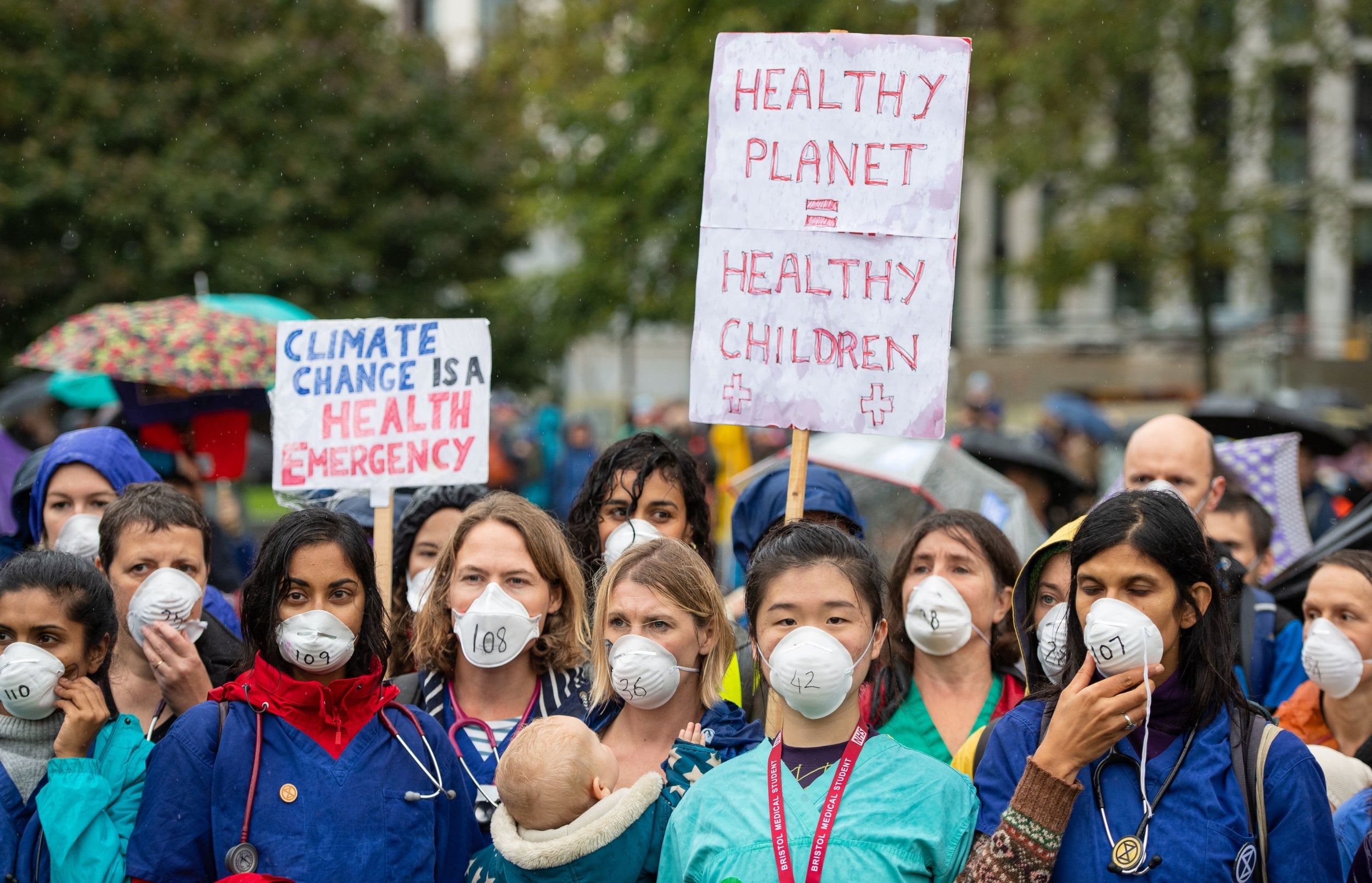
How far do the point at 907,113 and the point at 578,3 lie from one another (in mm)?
22600

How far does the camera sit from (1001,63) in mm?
21516

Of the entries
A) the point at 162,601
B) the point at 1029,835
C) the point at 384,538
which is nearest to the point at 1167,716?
the point at 1029,835

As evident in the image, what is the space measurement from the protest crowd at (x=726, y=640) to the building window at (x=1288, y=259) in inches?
664

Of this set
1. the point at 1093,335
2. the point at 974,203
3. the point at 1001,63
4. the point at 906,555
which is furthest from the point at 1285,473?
the point at 974,203

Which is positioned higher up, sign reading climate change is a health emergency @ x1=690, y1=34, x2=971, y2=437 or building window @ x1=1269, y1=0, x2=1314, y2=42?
building window @ x1=1269, y1=0, x2=1314, y2=42

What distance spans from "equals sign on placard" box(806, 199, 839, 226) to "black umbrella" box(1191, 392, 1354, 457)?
166 inches

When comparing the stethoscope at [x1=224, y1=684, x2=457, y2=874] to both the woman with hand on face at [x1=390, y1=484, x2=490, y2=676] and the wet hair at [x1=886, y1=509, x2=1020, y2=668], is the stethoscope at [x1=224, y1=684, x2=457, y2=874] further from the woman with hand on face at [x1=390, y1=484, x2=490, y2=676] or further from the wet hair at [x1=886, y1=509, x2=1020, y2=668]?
the wet hair at [x1=886, y1=509, x2=1020, y2=668]

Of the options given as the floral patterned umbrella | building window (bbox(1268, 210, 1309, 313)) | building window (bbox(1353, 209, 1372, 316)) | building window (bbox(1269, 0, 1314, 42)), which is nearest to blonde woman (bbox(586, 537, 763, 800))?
the floral patterned umbrella

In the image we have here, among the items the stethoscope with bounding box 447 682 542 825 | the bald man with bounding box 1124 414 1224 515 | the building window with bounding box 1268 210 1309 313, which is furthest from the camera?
the building window with bounding box 1268 210 1309 313

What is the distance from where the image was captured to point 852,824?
10.2 feet

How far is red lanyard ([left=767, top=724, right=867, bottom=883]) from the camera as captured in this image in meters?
3.07

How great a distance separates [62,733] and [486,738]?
1.07 meters

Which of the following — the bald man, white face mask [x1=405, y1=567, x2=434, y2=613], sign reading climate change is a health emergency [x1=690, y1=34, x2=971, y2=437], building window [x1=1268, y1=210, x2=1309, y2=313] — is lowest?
white face mask [x1=405, y1=567, x2=434, y2=613]

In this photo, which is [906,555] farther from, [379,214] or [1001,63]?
[379,214]
